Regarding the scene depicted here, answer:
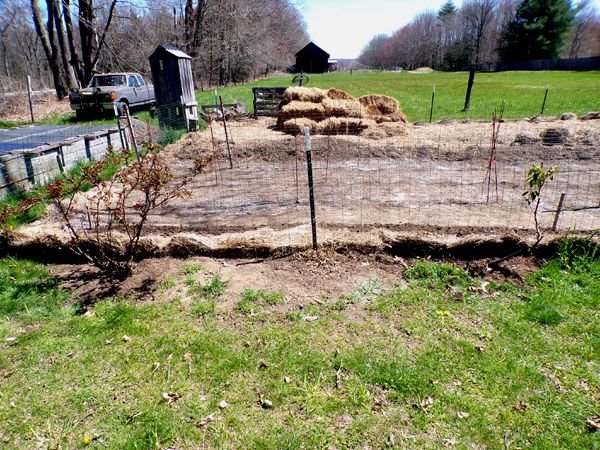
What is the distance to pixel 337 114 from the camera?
1291 cm

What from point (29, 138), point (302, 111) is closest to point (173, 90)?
point (302, 111)

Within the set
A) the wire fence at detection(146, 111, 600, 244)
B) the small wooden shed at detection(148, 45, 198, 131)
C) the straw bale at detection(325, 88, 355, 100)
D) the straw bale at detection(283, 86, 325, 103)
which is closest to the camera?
the wire fence at detection(146, 111, 600, 244)

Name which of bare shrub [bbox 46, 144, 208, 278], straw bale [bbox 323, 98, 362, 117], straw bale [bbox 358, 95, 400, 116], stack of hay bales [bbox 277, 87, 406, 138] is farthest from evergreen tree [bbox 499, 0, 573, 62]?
bare shrub [bbox 46, 144, 208, 278]

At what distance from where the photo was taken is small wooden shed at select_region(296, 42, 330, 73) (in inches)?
2680

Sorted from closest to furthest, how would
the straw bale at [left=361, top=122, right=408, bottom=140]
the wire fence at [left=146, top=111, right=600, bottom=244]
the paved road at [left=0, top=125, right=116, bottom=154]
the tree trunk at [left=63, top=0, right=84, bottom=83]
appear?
the wire fence at [left=146, top=111, right=600, bottom=244]
the paved road at [left=0, top=125, right=116, bottom=154]
the straw bale at [left=361, top=122, right=408, bottom=140]
the tree trunk at [left=63, top=0, right=84, bottom=83]

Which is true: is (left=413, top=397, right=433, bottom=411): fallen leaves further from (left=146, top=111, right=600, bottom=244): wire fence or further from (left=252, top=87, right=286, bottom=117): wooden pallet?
(left=252, top=87, right=286, bottom=117): wooden pallet

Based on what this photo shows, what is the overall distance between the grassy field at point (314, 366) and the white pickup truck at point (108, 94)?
516 inches

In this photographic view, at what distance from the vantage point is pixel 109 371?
10.3 ft

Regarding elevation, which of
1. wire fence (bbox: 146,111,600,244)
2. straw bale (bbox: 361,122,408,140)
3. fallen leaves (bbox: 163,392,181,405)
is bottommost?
fallen leaves (bbox: 163,392,181,405)

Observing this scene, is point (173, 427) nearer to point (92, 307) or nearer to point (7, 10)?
point (92, 307)

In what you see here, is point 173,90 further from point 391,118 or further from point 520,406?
point 520,406

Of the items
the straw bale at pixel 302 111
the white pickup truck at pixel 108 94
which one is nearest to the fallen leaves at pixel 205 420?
the straw bale at pixel 302 111

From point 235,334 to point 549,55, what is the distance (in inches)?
2518

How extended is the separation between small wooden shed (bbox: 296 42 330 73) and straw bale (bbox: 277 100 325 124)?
2315 inches
